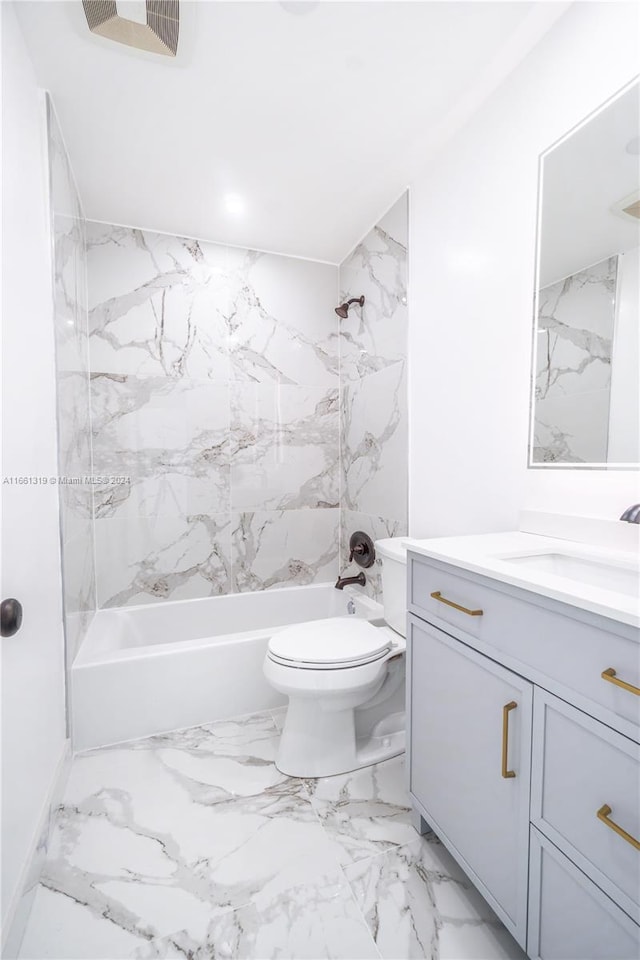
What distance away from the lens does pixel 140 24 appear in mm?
1206

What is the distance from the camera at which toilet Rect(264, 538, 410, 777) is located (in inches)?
58.7

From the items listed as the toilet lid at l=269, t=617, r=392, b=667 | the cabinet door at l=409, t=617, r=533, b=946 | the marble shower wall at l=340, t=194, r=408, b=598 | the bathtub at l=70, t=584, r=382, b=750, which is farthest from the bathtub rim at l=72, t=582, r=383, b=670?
the cabinet door at l=409, t=617, r=533, b=946

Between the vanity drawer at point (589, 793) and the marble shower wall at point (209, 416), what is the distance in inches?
76.2

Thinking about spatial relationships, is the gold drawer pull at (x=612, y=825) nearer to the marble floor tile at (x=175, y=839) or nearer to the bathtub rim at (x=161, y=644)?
the marble floor tile at (x=175, y=839)

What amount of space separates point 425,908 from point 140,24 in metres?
2.52

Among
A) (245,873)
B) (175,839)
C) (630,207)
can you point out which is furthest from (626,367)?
(175,839)

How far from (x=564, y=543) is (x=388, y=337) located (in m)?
1.38

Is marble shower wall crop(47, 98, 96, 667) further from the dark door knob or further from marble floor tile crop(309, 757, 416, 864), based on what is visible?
marble floor tile crop(309, 757, 416, 864)

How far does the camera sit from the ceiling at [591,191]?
107cm

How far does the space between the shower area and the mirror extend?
31.4 inches

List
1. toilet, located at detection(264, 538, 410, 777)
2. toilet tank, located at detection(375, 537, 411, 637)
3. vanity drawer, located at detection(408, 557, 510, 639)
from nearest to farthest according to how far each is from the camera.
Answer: vanity drawer, located at detection(408, 557, 510, 639), toilet, located at detection(264, 538, 410, 777), toilet tank, located at detection(375, 537, 411, 637)

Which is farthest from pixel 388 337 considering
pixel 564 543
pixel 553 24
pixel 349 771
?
pixel 349 771

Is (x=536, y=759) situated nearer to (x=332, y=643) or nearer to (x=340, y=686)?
(x=340, y=686)

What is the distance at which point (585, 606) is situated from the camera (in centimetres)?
70
